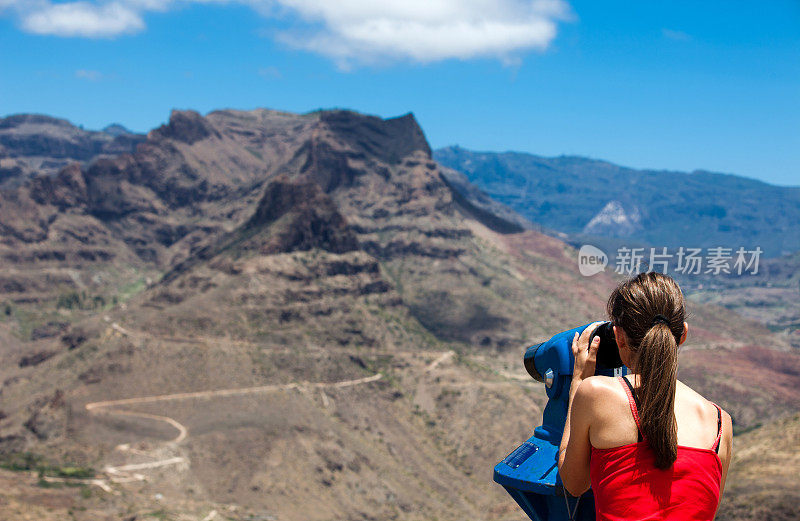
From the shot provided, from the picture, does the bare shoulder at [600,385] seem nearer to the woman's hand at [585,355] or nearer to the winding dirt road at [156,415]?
the woman's hand at [585,355]

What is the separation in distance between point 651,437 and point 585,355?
1104 millimetres

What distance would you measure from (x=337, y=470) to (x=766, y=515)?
188ft

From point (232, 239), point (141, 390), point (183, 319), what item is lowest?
point (141, 390)

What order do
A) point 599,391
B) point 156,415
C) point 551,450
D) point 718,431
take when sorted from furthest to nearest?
point 156,415 < point 551,450 < point 718,431 < point 599,391

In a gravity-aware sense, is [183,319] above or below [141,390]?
above

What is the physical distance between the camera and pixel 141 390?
332ft

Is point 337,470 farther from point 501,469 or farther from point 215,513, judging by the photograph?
point 501,469

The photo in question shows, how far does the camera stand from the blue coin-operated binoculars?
7156mm

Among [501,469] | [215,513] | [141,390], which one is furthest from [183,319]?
[501,469]

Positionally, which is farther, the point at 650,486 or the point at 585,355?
the point at 585,355

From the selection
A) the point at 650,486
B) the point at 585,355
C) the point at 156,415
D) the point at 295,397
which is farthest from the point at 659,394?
the point at 295,397

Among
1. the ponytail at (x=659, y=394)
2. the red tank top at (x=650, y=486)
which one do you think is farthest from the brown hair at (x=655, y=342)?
the red tank top at (x=650, y=486)

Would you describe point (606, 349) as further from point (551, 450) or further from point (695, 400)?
point (551, 450)

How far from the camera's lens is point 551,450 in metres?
7.54
